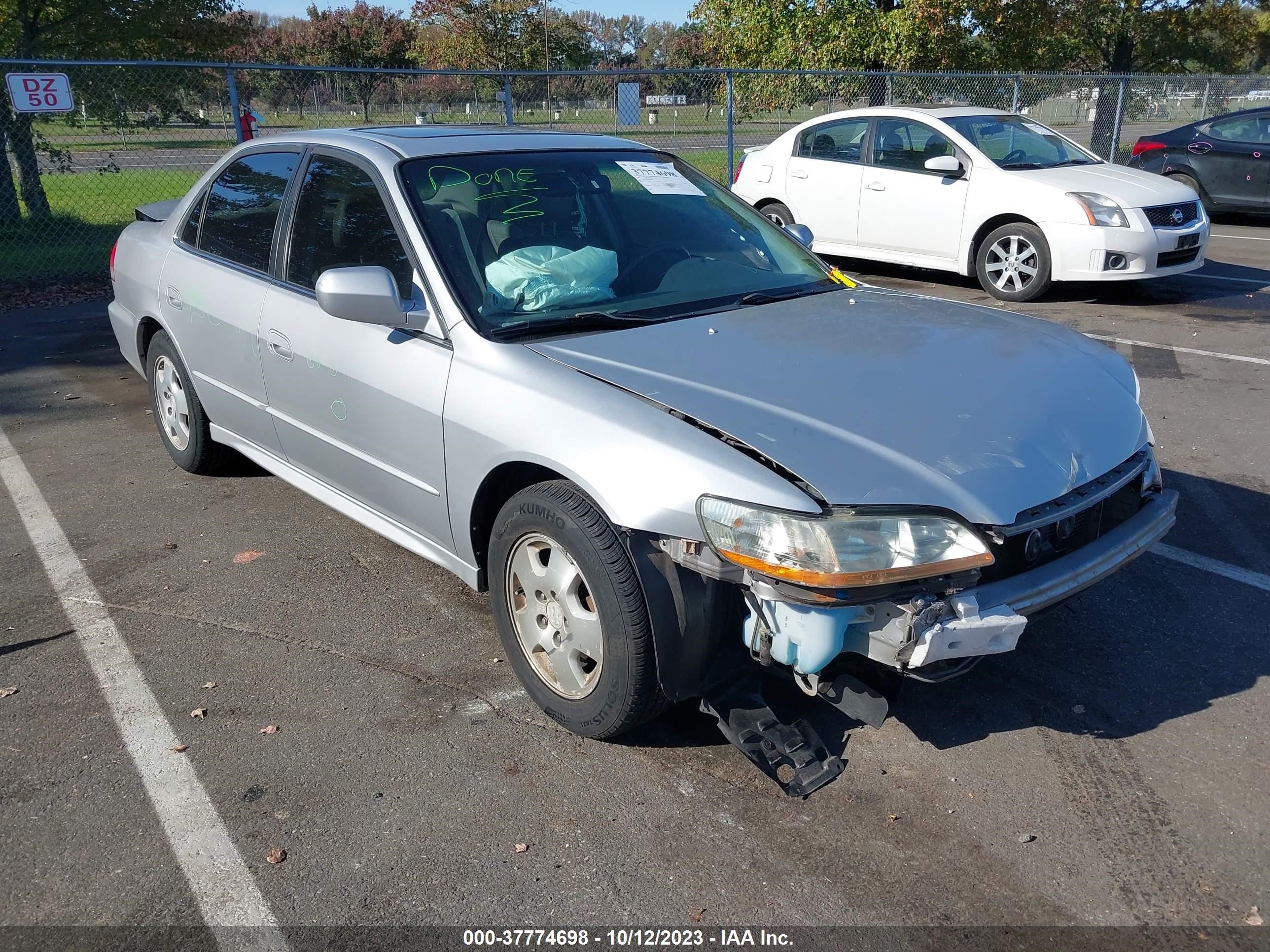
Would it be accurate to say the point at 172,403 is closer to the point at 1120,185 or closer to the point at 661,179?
the point at 661,179

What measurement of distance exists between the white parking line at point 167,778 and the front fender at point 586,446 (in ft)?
3.57

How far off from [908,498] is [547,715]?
137 cm

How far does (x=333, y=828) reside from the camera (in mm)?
2789

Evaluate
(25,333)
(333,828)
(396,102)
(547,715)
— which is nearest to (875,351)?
(547,715)

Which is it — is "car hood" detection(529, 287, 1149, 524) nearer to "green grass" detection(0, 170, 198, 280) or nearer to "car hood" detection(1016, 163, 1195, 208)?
"car hood" detection(1016, 163, 1195, 208)

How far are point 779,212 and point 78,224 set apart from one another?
29.0 ft

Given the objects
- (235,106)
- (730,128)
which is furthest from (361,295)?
(730,128)

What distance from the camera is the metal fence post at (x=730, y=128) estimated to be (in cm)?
1348

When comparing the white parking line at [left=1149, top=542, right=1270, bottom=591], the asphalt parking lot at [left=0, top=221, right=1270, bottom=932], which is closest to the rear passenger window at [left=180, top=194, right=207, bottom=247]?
the asphalt parking lot at [left=0, top=221, right=1270, bottom=932]

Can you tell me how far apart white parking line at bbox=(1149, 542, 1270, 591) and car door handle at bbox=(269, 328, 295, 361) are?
3.39 m

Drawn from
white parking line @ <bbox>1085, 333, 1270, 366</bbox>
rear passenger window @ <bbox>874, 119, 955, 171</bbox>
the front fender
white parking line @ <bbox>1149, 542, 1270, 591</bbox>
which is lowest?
white parking line @ <bbox>1149, 542, 1270, 591</bbox>

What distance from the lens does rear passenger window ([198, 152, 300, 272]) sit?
438cm

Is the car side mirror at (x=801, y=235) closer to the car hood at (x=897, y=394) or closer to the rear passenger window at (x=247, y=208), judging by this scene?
the car hood at (x=897, y=394)

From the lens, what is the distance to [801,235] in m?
4.70
